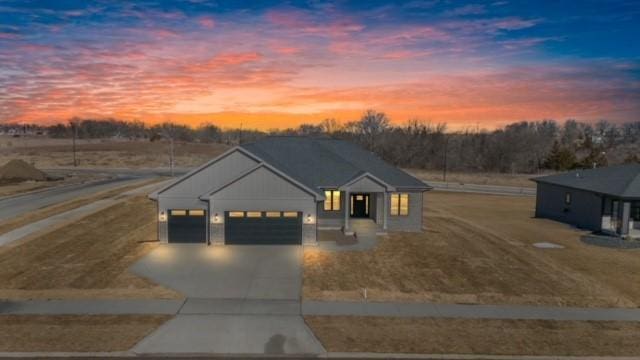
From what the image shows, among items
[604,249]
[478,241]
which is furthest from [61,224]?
[604,249]

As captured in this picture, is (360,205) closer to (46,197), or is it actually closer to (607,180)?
(607,180)

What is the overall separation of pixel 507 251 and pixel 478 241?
2.60 metres

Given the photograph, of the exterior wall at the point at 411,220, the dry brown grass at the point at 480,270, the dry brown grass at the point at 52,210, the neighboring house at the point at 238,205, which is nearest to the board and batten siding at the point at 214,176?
the neighboring house at the point at 238,205

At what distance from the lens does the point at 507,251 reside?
92.6 feet

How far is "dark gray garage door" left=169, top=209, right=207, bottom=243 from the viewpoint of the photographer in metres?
28.7

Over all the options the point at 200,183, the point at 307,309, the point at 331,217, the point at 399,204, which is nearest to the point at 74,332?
the point at 307,309

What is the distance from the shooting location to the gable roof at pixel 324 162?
109 feet

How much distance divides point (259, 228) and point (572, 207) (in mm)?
26818

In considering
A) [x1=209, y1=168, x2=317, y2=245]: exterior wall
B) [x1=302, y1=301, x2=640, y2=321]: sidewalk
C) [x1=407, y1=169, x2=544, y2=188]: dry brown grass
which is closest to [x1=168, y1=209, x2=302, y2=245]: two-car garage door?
[x1=209, y1=168, x2=317, y2=245]: exterior wall

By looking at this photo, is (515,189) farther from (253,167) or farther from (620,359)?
(620,359)

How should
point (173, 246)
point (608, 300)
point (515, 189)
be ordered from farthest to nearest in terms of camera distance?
point (515, 189)
point (173, 246)
point (608, 300)

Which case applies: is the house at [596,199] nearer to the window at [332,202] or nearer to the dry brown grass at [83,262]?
the window at [332,202]

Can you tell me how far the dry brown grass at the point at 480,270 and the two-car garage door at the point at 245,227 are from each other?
90.6 inches

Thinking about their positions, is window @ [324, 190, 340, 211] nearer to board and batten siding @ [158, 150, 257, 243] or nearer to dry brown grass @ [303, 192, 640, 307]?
dry brown grass @ [303, 192, 640, 307]
